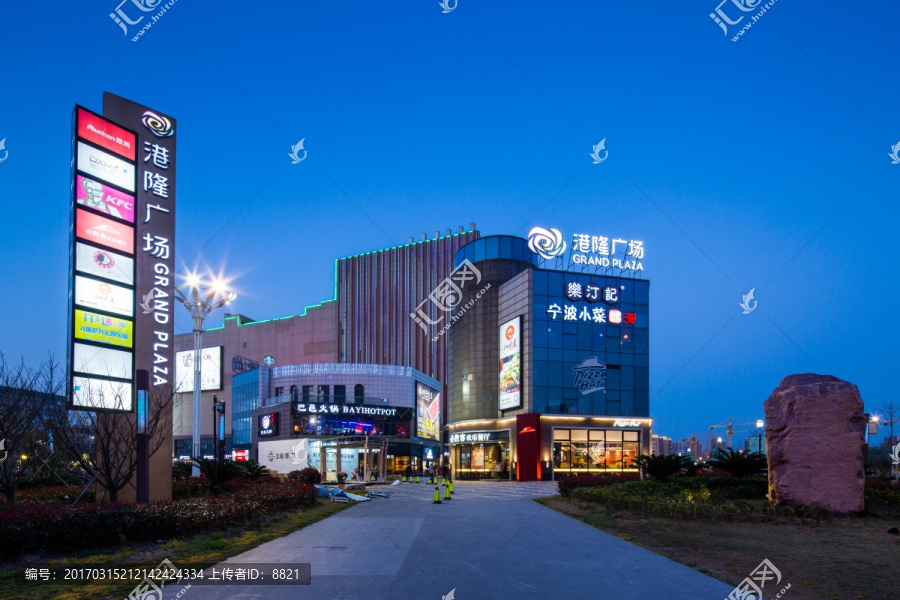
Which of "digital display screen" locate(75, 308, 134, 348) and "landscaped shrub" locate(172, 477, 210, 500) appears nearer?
"digital display screen" locate(75, 308, 134, 348)

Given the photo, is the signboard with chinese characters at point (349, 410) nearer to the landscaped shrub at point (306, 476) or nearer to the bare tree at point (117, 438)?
the landscaped shrub at point (306, 476)

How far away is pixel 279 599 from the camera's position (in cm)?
941

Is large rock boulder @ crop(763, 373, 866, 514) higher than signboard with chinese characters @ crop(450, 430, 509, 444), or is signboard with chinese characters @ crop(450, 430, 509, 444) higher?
large rock boulder @ crop(763, 373, 866, 514)

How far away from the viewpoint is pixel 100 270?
19391 mm

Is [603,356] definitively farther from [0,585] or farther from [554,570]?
[0,585]

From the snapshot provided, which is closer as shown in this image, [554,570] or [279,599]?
[279,599]

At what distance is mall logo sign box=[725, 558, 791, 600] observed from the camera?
9633mm

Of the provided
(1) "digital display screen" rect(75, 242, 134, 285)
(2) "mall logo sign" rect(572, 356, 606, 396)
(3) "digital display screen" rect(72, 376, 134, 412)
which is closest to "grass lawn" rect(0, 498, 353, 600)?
(3) "digital display screen" rect(72, 376, 134, 412)

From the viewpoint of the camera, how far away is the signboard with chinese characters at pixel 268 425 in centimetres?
7606

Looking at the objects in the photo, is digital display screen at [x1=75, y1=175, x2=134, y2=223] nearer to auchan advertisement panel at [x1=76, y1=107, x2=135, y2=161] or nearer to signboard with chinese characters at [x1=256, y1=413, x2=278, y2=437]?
auchan advertisement panel at [x1=76, y1=107, x2=135, y2=161]

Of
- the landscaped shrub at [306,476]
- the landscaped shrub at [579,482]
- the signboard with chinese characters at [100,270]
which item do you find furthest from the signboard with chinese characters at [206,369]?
the signboard with chinese characters at [100,270]

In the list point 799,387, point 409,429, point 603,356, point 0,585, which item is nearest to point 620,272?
point 603,356

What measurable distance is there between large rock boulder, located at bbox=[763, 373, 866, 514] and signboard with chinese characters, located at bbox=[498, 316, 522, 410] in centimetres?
4024

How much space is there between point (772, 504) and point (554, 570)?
11313 mm
